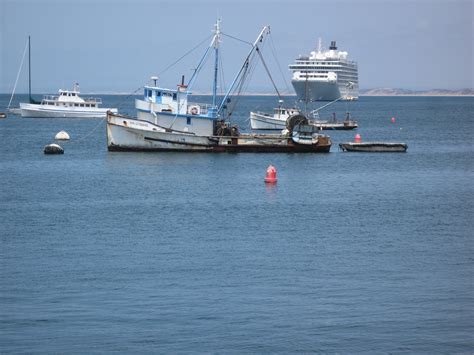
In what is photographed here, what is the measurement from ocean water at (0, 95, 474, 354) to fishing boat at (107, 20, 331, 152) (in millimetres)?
5659

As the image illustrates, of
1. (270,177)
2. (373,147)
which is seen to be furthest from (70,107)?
(270,177)

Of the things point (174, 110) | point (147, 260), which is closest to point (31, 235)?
point (147, 260)

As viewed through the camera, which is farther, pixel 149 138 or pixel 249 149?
pixel 249 149

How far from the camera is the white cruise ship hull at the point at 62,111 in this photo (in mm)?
120312

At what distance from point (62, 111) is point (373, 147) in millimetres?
58447

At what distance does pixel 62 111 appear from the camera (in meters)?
122

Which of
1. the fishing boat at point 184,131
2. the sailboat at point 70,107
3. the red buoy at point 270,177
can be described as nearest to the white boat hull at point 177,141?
the fishing boat at point 184,131

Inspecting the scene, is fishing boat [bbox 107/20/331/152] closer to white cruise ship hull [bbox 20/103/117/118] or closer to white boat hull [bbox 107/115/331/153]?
white boat hull [bbox 107/115/331/153]

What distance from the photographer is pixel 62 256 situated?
101 ft

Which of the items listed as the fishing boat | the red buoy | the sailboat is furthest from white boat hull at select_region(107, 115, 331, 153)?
the sailboat

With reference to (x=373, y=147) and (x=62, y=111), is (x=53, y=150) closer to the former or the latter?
(x=373, y=147)

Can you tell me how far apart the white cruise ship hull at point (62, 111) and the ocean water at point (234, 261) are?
204 feet

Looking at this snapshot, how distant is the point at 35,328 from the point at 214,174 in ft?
110

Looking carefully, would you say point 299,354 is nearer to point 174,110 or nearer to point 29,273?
point 29,273
